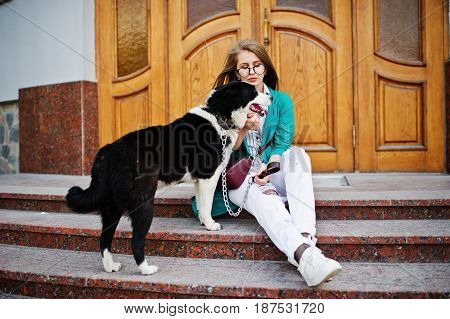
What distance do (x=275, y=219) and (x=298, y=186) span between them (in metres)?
0.32

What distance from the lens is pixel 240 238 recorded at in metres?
2.58

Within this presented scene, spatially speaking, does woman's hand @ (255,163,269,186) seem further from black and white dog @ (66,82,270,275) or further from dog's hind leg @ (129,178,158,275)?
dog's hind leg @ (129,178,158,275)

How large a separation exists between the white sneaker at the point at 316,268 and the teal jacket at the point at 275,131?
97 cm

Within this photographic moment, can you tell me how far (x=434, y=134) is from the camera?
421 centimetres

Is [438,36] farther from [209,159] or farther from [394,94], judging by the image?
[209,159]

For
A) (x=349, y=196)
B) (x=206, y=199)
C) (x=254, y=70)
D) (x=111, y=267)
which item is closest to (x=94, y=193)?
(x=111, y=267)

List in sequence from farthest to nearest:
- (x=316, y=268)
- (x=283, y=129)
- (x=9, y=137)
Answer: (x=9, y=137) → (x=283, y=129) → (x=316, y=268)

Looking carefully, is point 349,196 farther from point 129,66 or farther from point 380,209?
point 129,66

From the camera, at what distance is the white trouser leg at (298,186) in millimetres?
2449

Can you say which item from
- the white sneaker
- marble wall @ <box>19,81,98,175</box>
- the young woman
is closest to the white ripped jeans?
the young woman

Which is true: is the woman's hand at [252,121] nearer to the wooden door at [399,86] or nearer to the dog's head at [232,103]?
the dog's head at [232,103]

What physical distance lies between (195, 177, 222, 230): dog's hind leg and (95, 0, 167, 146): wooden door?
2275 millimetres

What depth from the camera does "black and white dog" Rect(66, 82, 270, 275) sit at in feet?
7.30
